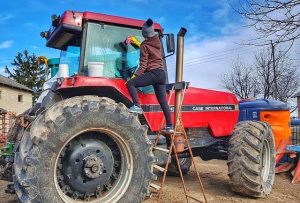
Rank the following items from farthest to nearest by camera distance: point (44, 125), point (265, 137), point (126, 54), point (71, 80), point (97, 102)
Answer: point (265, 137) → point (126, 54) → point (71, 80) → point (97, 102) → point (44, 125)

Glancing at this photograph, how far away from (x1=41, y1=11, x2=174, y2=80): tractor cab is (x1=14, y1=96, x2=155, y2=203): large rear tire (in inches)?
41.3

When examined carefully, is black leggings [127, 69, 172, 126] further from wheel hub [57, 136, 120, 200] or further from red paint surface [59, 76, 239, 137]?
wheel hub [57, 136, 120, 200]

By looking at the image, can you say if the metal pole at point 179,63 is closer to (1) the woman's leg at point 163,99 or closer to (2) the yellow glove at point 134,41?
(1) the woman's leg at point 163,99

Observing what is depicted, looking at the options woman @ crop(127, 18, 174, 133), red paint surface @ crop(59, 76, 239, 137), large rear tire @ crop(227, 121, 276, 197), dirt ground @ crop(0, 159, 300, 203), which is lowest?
dirt ground @ crop(0, 159, 300, 203)

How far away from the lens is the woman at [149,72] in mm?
5520

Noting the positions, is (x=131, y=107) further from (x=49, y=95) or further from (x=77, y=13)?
(x=77, y=13)

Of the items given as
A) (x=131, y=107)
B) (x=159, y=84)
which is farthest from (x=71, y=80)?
(x=159, y=84)

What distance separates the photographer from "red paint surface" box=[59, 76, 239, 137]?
584 cm

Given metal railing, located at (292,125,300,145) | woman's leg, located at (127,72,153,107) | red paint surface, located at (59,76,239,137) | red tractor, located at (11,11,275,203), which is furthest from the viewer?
metal railing, located at (292,125,300,145)

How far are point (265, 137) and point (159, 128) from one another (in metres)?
Answer: 2.17

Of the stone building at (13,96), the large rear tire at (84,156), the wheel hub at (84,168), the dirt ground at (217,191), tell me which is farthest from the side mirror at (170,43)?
Answer: the stone building at (13,96)

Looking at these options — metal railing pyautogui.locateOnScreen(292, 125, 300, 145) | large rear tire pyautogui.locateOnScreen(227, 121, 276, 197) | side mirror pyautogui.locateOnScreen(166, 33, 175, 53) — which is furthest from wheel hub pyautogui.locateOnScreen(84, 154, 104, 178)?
metal railing pyautogui.locateOnScreen(292, 125, 300, 145)

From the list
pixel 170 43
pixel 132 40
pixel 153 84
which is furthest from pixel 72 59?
pixel 170 43

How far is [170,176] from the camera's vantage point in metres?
8.95
